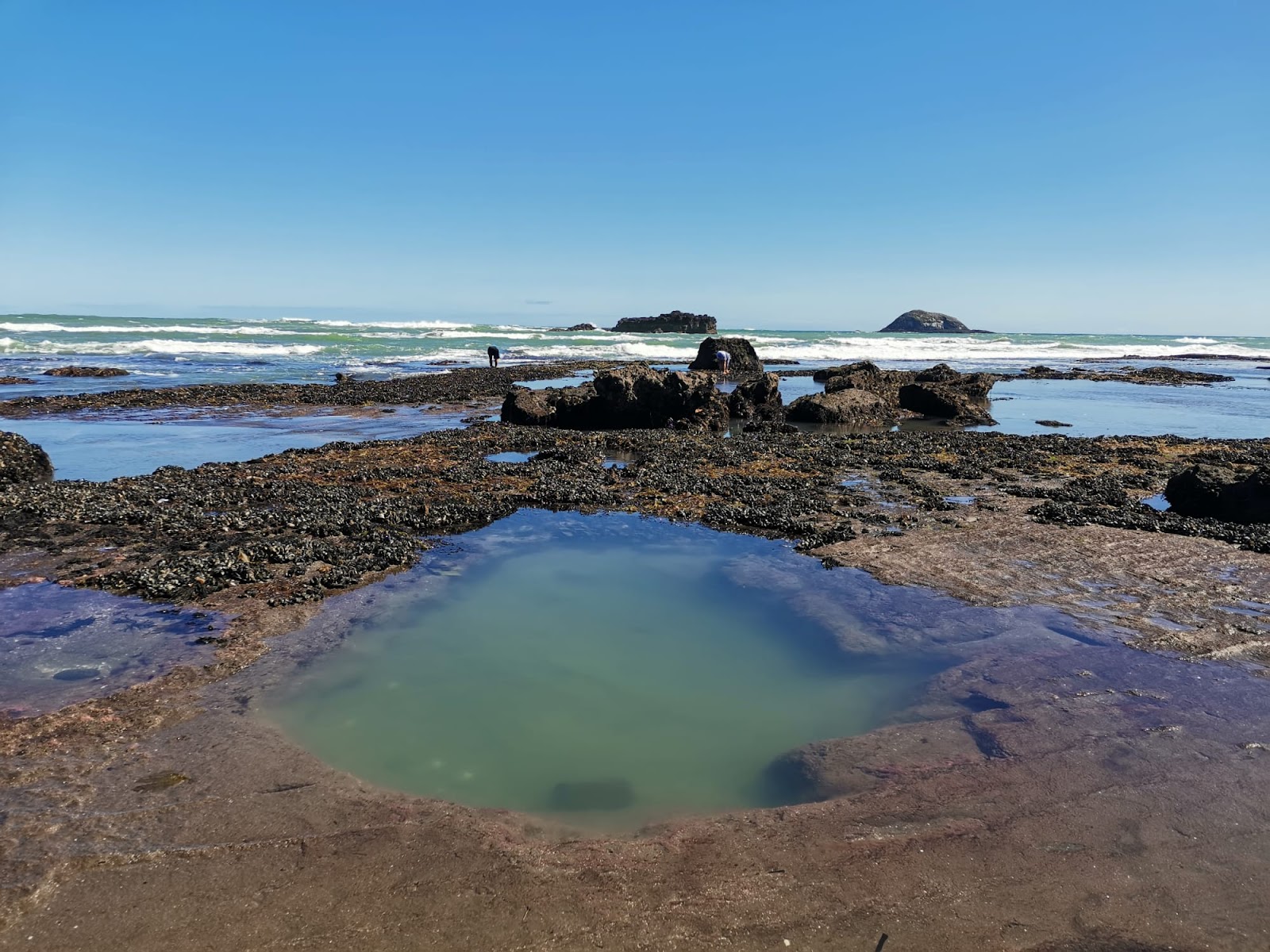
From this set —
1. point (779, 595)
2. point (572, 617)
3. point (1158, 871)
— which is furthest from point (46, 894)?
point (779, 595)

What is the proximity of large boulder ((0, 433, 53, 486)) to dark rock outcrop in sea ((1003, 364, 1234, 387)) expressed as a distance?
41.9 m

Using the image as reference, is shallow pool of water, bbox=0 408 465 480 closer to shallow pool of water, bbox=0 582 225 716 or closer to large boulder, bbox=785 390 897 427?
shallow pool of water, bbox=0 582 225 716

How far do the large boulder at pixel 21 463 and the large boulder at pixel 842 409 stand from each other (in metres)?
18.2

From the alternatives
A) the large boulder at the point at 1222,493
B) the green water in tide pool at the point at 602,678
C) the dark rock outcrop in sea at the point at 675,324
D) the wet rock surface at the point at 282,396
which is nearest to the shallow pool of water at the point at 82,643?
the green water in tide pool at the point at 602,678

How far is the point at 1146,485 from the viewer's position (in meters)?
12.7

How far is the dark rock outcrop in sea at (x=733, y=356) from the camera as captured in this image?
37781 millimetres

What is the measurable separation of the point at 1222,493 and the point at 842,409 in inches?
473

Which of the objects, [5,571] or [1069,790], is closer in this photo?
[1069,790]

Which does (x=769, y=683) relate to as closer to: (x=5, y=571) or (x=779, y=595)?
(x=779, y=595)

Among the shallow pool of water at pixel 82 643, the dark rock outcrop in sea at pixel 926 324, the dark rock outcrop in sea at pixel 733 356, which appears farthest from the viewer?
the dark rock outcrop in sea at pixel 926 324

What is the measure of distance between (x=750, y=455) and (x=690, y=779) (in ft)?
36.6

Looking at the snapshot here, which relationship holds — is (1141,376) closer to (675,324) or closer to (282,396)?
(282,396)

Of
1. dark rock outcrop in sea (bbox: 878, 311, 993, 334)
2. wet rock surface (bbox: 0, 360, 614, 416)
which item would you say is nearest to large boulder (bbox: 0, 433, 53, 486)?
wet rock surface (bbox: 0, 360, 614, 416)

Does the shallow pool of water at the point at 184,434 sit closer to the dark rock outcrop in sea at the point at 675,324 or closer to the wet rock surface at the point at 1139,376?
the wet rock surface at the point at 1139,376
